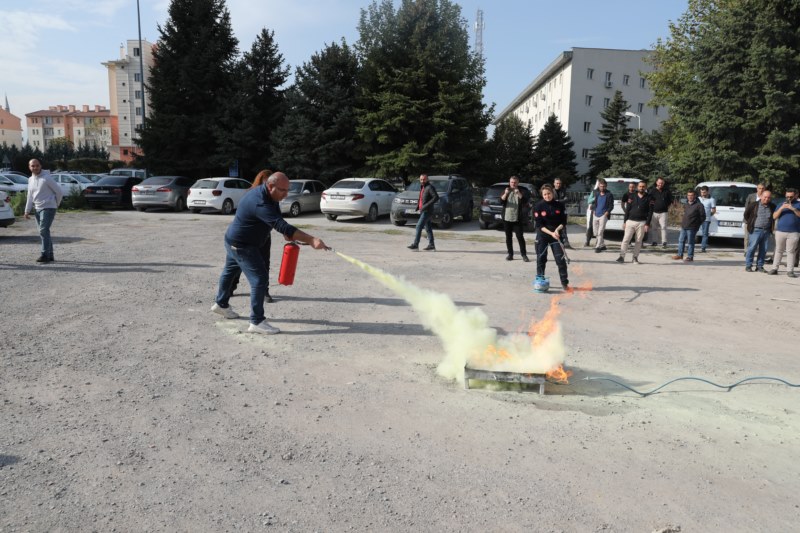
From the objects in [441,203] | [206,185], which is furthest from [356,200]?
[206,185]

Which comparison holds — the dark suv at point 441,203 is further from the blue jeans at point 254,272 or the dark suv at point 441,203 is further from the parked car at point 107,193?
the parked car at point 107,193

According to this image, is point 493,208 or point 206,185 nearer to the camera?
point 493,208

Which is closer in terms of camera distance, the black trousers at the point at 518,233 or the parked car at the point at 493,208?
the black trousers at the point at 518,233

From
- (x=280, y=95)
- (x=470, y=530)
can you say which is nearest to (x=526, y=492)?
(x=470, y=530)

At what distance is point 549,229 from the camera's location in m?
9.60

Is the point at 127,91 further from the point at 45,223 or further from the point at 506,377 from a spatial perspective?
the point at 506,377

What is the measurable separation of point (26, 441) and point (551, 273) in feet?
31.4

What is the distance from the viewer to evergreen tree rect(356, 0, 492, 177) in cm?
2680

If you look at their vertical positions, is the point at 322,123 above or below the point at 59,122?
below

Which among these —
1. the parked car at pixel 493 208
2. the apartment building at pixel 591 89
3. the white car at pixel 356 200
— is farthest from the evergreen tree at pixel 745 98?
the apartment building at pixel 591 89

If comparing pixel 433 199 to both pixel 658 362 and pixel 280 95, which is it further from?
pixel 280 95

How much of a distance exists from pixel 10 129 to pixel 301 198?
146 meters

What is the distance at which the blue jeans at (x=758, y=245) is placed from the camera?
40.1 feet

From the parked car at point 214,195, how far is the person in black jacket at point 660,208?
1671 cm
